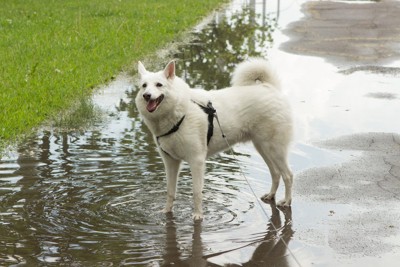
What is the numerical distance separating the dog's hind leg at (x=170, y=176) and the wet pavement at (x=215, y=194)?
0.12 m

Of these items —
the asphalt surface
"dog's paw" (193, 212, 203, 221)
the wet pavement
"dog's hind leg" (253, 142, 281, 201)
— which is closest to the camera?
the wet pavement

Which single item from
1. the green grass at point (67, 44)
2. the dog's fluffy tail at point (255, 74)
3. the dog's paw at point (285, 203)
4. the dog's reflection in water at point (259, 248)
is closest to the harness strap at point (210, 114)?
the dog's fluffy tail at point (255, 74)

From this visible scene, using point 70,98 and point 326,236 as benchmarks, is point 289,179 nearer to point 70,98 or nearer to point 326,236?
point 326,236

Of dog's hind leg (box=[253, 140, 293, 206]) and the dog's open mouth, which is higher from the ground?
the dog's open mouth

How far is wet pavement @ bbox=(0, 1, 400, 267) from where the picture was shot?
7.00 m

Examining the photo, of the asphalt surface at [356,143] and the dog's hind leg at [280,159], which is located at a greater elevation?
the dog's hind leg at [280,159]

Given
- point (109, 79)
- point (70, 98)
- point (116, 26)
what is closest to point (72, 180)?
point (70, 98)

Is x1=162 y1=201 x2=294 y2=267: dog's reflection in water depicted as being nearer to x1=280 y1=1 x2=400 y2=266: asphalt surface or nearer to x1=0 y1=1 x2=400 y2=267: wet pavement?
x1=0 y1=1 x2=400 y2=267: wet pavement

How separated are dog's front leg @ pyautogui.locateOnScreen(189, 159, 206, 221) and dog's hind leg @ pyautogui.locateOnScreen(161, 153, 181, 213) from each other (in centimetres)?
32

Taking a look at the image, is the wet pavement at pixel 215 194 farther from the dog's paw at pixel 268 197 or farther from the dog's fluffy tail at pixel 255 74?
the dog's fluffy tail at pixel 255 74

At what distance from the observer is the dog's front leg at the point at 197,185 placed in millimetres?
7961

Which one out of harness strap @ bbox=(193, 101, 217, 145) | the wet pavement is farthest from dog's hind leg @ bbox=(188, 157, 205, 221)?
harness strap @ bbox=(193, 101, 217, 145)

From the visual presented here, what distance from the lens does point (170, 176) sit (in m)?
8.30

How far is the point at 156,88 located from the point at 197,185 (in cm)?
103
